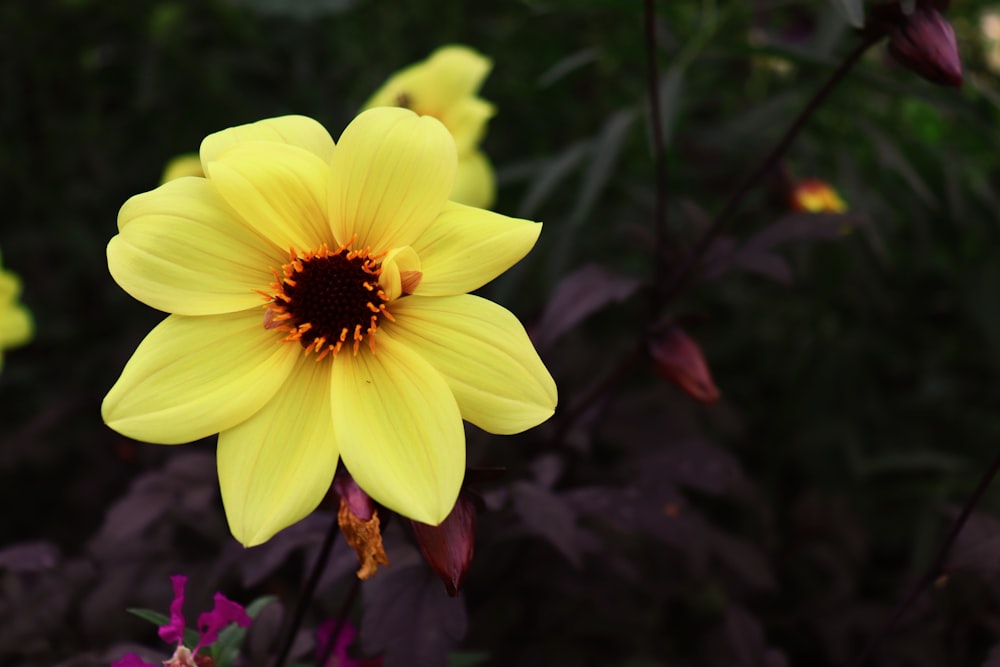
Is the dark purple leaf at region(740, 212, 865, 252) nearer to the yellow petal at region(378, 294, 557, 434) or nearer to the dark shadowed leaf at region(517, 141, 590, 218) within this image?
the dark shadowed leaf at region(517, 141, 590, 218)

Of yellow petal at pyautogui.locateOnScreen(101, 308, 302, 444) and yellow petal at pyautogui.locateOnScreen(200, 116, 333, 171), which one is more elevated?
yellow petal at pyautogui.locateOnScreen(200, 116, 333, 171)

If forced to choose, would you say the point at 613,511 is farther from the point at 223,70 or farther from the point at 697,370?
the point at 223,70

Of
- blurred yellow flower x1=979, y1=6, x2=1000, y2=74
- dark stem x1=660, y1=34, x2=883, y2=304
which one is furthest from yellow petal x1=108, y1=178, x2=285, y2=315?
blurred yellow flower x1=979, y1=6, x2=1000, y2=74

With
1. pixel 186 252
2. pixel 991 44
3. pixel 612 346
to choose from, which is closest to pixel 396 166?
pixel 186 252

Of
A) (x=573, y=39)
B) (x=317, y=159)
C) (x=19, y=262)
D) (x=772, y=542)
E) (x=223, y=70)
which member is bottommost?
(x=19, y=262)

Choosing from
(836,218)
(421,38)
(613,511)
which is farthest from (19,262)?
(836,218)

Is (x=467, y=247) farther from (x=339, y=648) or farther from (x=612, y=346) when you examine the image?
(x=612, y=346)
